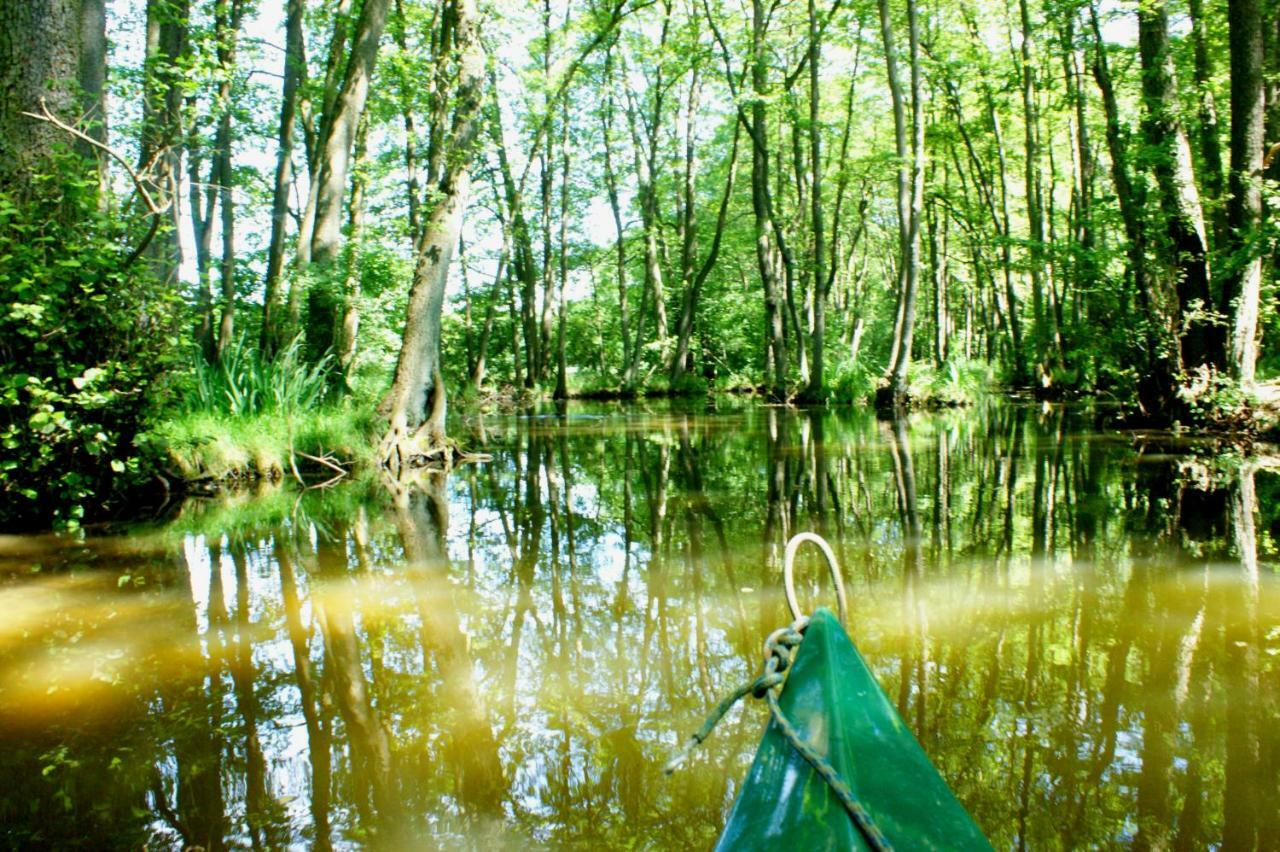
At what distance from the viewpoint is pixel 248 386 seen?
9.55m

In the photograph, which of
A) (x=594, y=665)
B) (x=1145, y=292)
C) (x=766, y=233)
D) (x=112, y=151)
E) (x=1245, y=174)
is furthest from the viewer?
(x=766, y=233)

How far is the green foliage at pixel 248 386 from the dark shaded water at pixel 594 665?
2418mm

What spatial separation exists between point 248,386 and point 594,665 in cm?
767

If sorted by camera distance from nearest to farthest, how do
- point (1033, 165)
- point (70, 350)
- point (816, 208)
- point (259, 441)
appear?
point (70, 350) → point (259, 441) → point (816, 208) → point (1033, 165)

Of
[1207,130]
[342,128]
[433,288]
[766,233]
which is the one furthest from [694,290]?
[433,288]

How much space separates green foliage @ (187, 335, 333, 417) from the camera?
9.16 m

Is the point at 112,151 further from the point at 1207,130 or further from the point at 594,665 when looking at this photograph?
the point at 1207,130

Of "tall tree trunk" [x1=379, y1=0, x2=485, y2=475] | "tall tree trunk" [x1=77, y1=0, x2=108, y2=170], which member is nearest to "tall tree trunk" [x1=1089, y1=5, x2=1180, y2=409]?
"tall tree trunk" [x1=379, y1=0, x2=485, y2=475]

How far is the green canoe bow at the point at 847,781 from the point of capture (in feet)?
4.48

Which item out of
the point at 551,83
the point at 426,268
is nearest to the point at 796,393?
the point at 551,83

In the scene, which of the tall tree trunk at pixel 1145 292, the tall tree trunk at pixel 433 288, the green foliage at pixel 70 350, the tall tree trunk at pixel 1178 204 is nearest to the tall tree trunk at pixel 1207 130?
the tall tree trunk at pixel 1178 204

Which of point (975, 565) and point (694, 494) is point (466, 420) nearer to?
point (694, 494)

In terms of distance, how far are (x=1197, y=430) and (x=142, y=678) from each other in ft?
42.3

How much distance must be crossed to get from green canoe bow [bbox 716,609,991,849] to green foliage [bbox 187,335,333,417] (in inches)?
354
